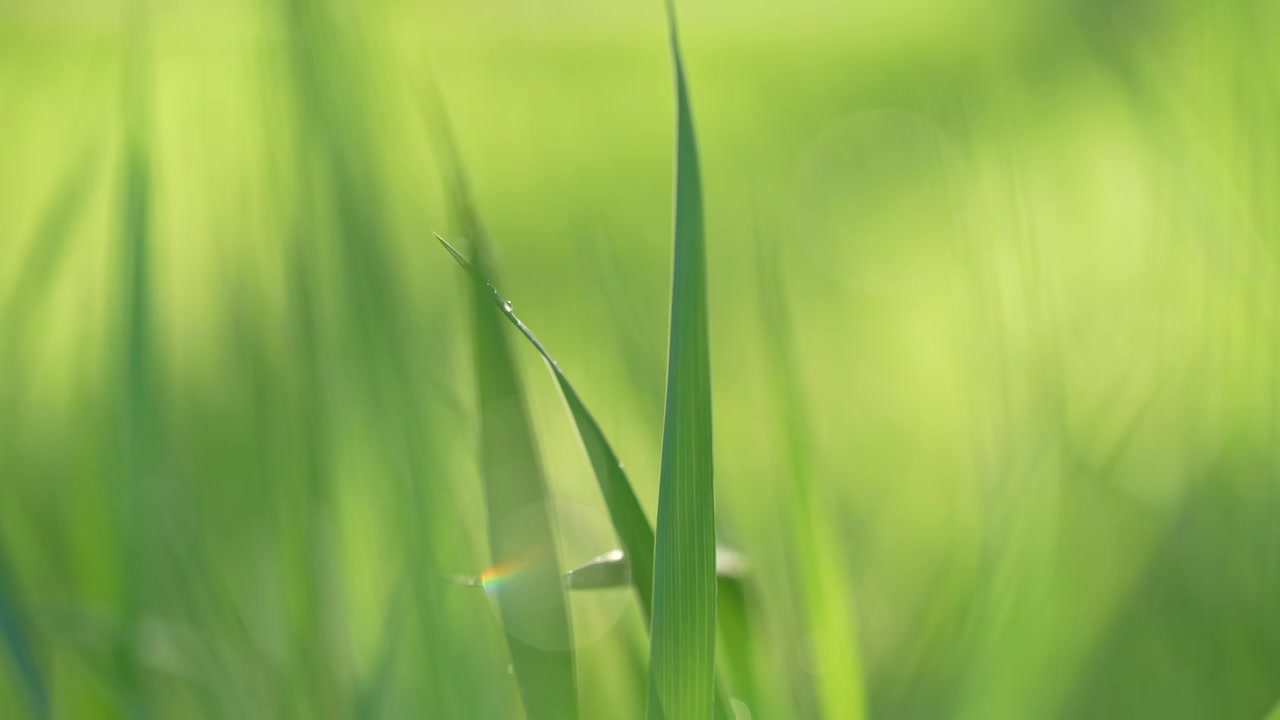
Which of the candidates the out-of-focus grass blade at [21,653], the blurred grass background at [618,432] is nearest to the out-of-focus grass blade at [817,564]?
the blurred grass background at [618,432]

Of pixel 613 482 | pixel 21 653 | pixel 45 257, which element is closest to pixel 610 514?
pixel 613 482

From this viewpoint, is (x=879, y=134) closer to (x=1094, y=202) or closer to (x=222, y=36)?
(x=1094, y=202)

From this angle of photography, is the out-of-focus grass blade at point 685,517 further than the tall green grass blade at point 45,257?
No

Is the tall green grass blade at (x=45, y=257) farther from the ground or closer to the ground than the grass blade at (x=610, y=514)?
farther from the ground

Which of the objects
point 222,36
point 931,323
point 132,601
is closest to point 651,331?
point 132,601

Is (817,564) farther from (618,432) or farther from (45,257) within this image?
(45,257)

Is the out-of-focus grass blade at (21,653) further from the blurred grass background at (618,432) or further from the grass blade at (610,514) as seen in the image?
the grass blade at (610,514)

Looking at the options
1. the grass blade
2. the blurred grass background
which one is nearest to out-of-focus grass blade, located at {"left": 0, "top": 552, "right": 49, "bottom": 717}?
the blurred grass background

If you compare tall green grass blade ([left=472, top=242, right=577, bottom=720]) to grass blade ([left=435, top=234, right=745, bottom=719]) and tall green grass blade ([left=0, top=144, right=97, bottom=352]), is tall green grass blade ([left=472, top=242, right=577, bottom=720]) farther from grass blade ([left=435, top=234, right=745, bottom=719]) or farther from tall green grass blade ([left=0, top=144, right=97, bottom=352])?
tall green grass blade ([left=0, top=144, right=97, bottom=352])
